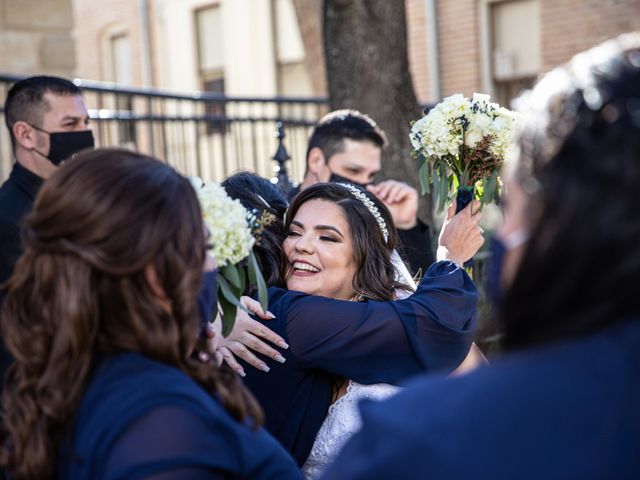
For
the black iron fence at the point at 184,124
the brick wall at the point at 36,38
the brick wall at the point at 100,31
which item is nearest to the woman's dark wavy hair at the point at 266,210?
the black iron fence at the point at 184,124

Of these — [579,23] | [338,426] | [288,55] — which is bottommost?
[338,426]

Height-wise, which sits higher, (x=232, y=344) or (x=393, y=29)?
(x=393, y=29)

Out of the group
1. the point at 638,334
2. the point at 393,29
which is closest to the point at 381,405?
the point at 638,334

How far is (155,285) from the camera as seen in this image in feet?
5.84

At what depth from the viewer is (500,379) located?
1.24 m

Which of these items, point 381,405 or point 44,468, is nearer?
point 381,405

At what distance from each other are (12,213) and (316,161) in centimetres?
209

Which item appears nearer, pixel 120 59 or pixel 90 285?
pixel 90 285

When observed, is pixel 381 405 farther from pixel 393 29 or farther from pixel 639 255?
pixel 393 29

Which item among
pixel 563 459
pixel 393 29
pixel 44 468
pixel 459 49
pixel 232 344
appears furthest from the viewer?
pixel 459 49

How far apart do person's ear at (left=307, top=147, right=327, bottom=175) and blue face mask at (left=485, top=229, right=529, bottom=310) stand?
155 inches

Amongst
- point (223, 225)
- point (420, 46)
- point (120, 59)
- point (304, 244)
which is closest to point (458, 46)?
point (420, 46)

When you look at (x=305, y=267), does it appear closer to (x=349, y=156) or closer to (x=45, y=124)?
(x=45, y=124)

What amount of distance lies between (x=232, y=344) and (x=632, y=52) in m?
1.84
